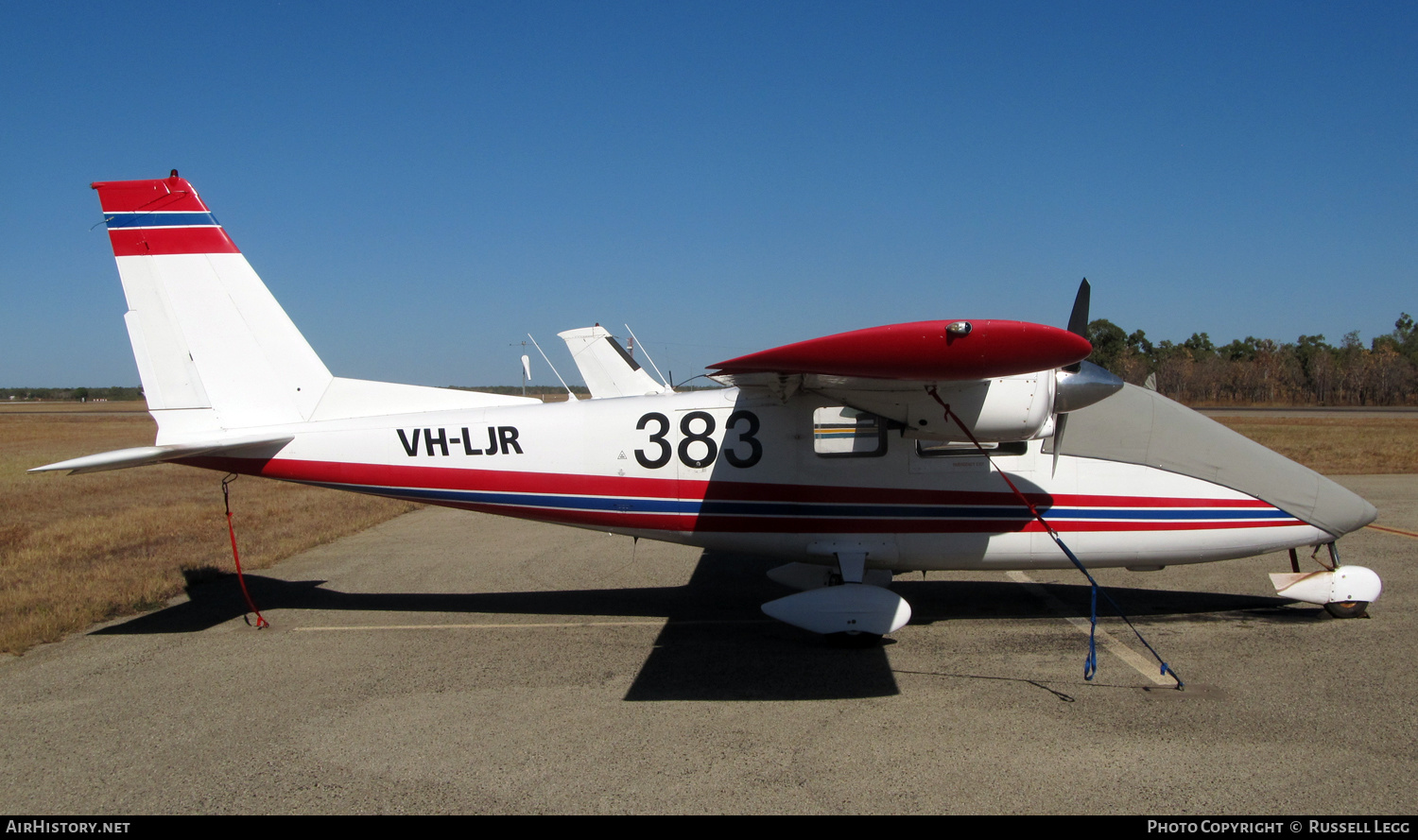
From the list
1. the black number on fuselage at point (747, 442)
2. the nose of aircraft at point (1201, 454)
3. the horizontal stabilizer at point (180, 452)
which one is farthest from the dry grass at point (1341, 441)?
the horizontal stabilizer at point (180, 452)

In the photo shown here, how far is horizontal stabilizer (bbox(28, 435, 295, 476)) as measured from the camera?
573 centimetres

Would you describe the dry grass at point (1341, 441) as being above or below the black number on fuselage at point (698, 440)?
below

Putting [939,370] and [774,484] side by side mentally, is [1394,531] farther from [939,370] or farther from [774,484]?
[939,370]

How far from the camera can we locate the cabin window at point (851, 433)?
249 inches

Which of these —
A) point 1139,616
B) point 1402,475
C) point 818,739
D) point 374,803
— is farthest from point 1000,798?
point 1402,475

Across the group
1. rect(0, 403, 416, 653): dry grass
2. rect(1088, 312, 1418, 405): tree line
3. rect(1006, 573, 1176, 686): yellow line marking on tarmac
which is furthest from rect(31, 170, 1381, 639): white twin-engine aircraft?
rect(1088, 312, 1418, 405): tree line

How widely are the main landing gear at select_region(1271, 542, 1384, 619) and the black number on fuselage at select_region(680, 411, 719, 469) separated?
508 cm

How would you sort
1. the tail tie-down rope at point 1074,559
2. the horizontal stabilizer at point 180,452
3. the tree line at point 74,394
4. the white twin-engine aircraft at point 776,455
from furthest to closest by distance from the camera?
1. the tree line at point 74,394
2. the white twin-engine aircraft at point 776,455
3. the horizontal stabilizer at point 180,452
4. the tail tie-down rope at point 1074,559

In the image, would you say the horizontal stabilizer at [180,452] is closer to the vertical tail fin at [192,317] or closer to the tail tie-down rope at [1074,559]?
the vertical tail fin at [192,317]

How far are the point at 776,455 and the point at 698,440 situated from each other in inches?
27.8

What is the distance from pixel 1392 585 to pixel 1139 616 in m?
2.94

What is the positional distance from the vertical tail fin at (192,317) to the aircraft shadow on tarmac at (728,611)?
7.13 ft

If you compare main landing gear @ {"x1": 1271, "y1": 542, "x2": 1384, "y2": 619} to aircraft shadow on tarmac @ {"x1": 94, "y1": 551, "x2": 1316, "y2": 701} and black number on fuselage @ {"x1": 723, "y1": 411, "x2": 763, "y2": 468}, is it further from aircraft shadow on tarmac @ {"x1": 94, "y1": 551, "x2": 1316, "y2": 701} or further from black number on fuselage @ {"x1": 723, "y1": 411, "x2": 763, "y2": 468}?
black number on fuselage @ {"x1": 723, "y1": 411, "x2": 763, "y2": 468}
